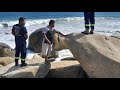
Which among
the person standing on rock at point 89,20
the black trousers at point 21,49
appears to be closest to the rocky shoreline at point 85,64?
the person standing on rock at point 89,20

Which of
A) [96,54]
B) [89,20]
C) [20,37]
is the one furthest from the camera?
[20,37]

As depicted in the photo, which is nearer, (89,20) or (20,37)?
(89,20)

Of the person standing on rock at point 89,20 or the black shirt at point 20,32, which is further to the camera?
the black shirt at point 20,32

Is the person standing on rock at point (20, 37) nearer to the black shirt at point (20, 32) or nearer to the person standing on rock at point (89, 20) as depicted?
the black shirt at point (20, 32)

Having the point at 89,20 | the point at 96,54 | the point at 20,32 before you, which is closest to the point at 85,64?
the point at 96,54

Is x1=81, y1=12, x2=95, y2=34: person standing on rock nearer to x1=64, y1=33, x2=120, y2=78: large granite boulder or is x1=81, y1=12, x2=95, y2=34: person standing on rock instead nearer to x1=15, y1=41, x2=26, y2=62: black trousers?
x1=64, y1=33, x2=120, y2=78: large granite boulder

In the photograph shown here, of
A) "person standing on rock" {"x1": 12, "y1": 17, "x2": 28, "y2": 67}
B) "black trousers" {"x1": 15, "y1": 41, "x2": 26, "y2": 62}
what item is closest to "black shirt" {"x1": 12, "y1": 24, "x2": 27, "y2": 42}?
"person standing on rock" {"x1": 12, "y1": 17, "x2": 28, "y2": 67}

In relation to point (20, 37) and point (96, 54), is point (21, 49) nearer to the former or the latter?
point (20, 37)

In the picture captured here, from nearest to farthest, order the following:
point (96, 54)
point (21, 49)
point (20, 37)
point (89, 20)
A: point (96, 54) → point (89, 20) → point (20, 37) → point (21, 49)

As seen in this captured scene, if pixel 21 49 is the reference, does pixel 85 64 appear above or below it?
below

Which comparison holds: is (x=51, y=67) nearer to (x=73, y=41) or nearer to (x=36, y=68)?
(x=36, y=68)

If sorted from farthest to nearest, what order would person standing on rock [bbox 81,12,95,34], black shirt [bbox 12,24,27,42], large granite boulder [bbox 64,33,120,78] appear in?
black shirt [bbox 12,24,27,42], person standing on rock [bbox 81,12,95,34], large granite boulder [bbox 64,33,120,78]

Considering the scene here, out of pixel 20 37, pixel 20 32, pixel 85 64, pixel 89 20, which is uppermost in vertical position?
pixel 89 20

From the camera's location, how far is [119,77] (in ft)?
22.1
